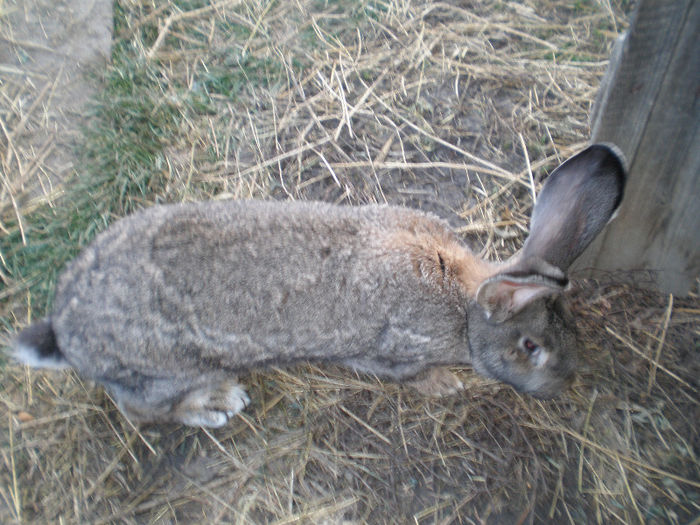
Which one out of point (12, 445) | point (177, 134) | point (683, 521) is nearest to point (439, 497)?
point (683, 521)

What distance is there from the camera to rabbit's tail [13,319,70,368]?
3.01m

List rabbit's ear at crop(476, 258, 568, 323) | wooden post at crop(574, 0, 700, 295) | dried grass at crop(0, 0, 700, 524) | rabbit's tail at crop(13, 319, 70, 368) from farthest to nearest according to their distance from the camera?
dried grass at crop(0, 0, 700, 524) < rabbit's tail at crop(13, 319, 70, 368) < wooden post at crop(574, 0, 700, 295) < rabbit's ear at crop(476, 258, 568, 323)

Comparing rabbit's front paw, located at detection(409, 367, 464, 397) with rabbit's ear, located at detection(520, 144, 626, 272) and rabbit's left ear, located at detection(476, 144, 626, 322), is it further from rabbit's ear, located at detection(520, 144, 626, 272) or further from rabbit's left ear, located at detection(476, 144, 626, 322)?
rabbit's ear, located at detection(520, 144, 626, 272)

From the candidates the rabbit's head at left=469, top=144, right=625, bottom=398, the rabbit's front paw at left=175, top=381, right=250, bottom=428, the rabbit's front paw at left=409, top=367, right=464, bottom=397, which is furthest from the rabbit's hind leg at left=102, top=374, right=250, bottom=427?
the rabbit's head at left=469, top=144, right=625, bottom=398

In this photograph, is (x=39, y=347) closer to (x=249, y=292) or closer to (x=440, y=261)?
(x=249, y=292)

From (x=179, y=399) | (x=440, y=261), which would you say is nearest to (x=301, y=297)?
(x=440, y=261)

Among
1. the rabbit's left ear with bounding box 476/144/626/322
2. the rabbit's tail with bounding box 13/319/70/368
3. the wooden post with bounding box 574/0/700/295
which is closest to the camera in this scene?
the wooden post with bounding box 574/0/700/295

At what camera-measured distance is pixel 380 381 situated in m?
3.53

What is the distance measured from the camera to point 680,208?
3.13 m

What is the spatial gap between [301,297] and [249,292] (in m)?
0.27

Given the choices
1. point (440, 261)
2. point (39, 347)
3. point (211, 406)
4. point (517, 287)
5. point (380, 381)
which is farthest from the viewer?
point (380, 381)

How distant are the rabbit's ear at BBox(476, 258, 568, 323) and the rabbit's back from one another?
0.23m

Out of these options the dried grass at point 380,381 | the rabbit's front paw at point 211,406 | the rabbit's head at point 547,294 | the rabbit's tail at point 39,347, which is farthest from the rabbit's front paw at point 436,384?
the rabbit's tail at point 39,347

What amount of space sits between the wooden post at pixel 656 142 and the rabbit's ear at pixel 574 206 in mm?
283
